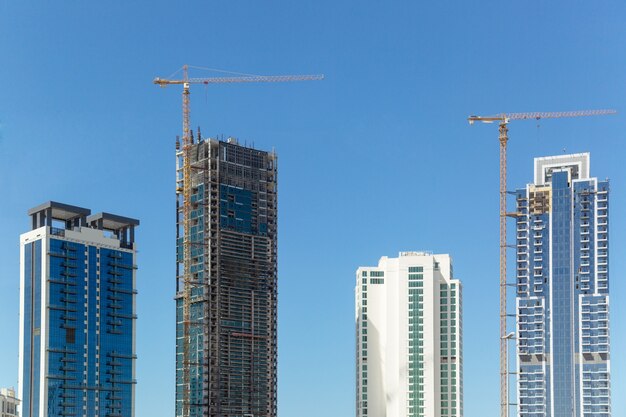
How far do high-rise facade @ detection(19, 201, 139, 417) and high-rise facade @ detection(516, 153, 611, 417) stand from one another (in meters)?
42.9

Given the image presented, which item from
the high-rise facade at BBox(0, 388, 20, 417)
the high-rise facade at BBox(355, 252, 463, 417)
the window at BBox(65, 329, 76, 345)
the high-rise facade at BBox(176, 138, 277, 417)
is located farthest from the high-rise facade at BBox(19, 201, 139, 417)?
the high-rise facade at BBox(355, 252, 463, 417)

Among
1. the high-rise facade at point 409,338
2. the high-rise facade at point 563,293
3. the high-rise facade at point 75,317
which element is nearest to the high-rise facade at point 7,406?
the high-rise facade at point 75,317

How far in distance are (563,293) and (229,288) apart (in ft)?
128

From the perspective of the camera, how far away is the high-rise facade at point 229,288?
358ft

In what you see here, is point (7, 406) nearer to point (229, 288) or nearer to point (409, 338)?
point (229, 288)

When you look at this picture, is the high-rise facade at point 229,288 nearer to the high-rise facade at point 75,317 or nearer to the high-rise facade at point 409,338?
the high-rise facade at point 75,317

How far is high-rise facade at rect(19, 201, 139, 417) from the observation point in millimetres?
104438

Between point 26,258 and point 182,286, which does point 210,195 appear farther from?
point 26,258

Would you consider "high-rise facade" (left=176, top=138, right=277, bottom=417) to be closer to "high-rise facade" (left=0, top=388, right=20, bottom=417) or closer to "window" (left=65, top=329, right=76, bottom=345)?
"window" (left=65, top=329, right=76, bottom=345)

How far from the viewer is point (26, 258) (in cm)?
10819

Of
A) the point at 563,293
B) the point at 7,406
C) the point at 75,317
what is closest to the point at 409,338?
the point at 563,293

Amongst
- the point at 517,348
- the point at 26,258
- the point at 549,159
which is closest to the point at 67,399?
the point at 26,258

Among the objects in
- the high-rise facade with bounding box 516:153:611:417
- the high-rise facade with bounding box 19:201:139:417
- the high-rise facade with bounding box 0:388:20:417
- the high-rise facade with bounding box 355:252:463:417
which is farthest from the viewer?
the high-rise facade with bounding box 516:153:611:417

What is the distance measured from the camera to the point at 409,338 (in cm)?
10962
